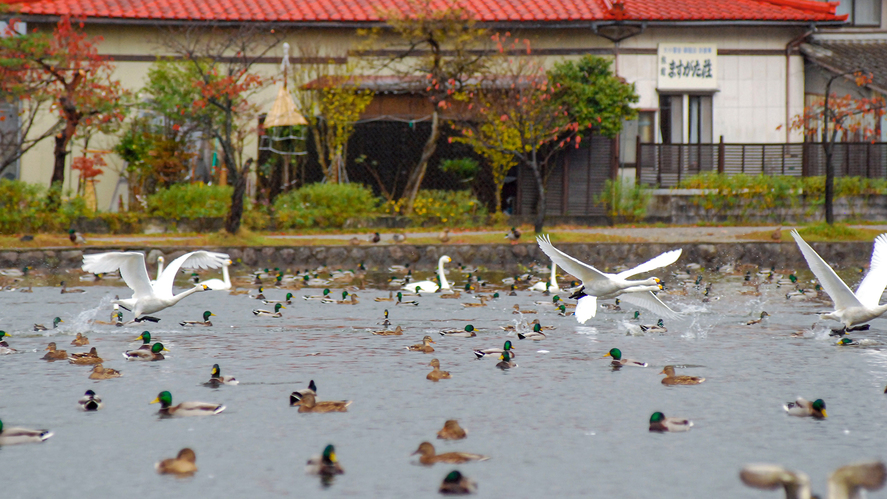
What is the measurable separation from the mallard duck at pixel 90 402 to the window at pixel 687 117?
21.3 metres

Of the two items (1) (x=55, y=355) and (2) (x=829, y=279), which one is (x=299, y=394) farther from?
(2) (x=829, y=279)

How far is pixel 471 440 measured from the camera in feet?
24.6

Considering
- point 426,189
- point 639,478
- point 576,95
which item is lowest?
point 639,478

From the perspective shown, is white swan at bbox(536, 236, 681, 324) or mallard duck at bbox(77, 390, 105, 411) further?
white swan at bbox(536, 236, 681, 324)

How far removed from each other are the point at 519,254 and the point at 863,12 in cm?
1493

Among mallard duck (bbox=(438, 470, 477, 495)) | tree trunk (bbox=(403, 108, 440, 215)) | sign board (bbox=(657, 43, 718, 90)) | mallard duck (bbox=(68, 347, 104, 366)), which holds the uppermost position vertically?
sign board (bbox=(657, 43, 718, 90))

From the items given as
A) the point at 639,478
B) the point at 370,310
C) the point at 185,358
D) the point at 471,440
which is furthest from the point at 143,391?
the point at 370,310

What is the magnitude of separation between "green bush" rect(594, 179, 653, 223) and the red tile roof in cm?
443

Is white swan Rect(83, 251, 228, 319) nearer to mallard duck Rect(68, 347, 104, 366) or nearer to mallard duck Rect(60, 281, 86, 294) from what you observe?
mallard duck Rect(68, 347, 104, 366)

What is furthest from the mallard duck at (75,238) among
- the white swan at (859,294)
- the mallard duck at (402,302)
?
the white swan at (859,294)

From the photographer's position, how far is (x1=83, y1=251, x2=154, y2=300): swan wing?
1144cm

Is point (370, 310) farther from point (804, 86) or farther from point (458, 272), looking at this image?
point (804, 86)

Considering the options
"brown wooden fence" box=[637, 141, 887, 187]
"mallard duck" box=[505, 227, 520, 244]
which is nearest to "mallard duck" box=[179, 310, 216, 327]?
"mallard duck" box=[505, 227, 520, 244]

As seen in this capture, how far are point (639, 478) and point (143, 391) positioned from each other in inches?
187
